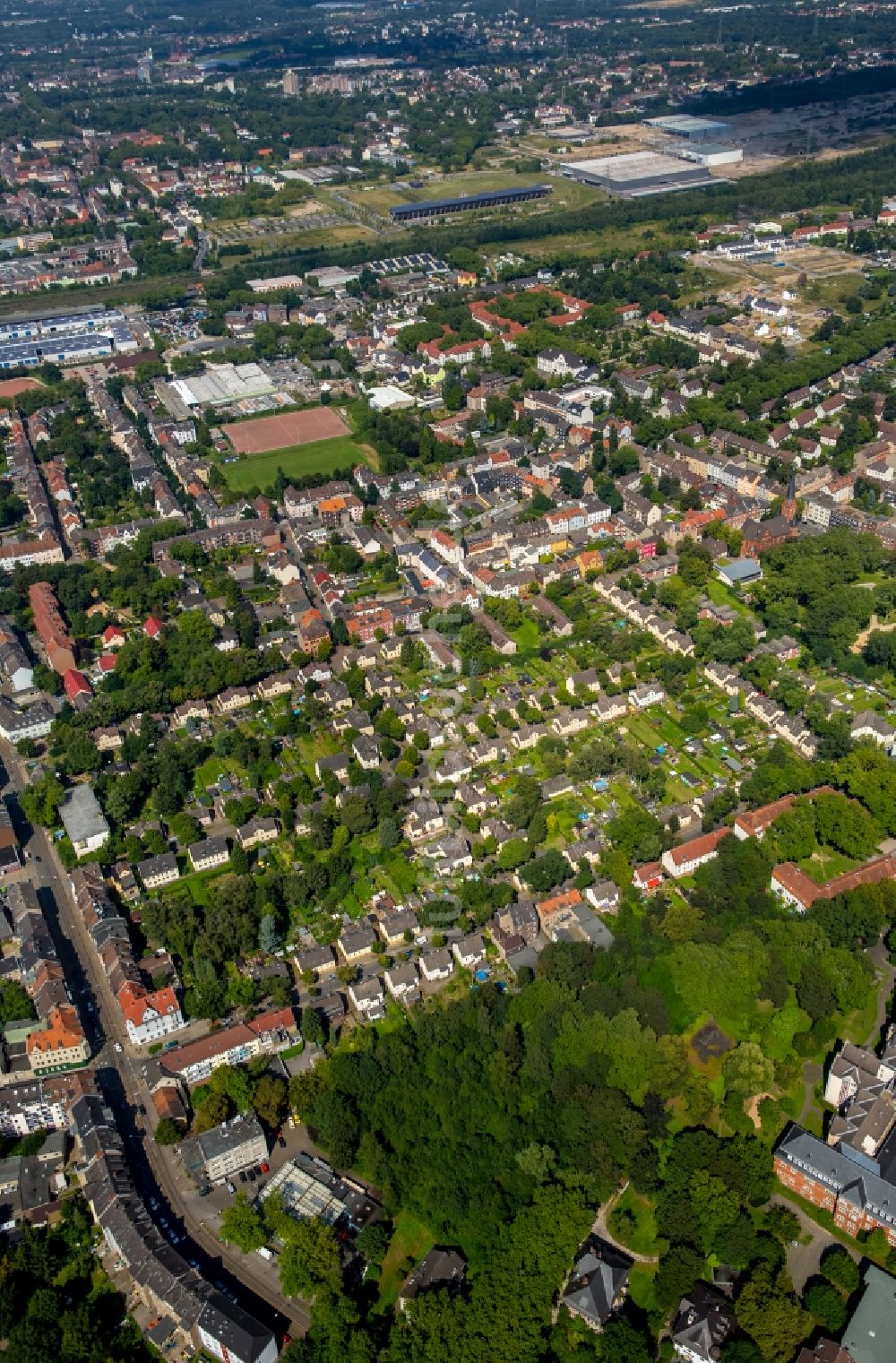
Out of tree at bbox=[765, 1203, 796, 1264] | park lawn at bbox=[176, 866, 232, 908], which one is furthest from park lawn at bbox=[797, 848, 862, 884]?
park lawn at bbox=[176, 866, 232, 908]

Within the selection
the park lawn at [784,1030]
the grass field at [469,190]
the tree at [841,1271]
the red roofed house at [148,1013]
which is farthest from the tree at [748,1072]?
the grass field at [469,190]

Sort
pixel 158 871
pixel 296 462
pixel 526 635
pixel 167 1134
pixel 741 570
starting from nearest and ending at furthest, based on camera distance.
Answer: pixel 167 1134
pixel 158 871
pixel 526 635
pixel 741 570
pixel 296 462

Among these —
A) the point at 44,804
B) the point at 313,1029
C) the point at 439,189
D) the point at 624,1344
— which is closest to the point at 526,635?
the point at 44,804

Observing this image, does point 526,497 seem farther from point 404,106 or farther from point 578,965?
point 404,106

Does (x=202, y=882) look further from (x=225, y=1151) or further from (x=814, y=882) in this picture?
(x=814, y=882)

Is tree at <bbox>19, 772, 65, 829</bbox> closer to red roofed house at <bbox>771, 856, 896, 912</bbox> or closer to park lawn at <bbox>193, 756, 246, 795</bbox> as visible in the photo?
park lawn at <bbox>193, 756, 246, 795</bbox>

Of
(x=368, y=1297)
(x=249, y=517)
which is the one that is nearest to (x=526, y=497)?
(x=249, y=517)

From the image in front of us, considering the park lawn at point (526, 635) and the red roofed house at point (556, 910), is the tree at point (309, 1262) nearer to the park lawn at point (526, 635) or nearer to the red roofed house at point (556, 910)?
the red roofed house at point (556, 910)
